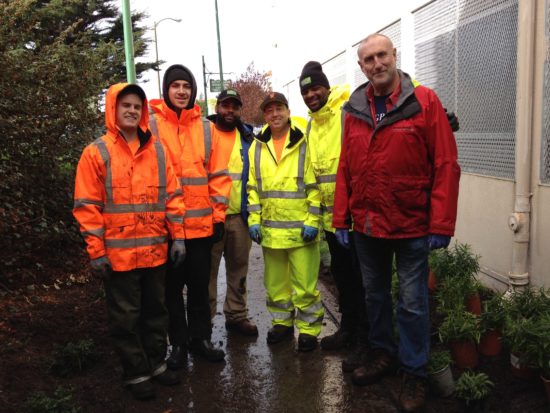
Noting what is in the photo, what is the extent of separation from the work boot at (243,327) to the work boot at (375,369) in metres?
1.20

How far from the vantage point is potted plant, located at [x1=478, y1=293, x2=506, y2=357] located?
3.57m

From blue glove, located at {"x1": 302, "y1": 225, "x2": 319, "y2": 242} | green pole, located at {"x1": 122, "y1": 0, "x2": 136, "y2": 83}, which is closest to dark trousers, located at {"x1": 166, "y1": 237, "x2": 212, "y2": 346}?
blue glove, located at {"x1": 302, "y1": 225, "x2": 319, "y2": 242}

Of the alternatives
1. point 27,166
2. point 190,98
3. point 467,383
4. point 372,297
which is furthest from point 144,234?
point 27,166

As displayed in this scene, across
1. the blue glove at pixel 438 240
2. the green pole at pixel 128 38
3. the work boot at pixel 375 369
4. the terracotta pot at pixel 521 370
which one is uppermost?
the green pole at pixel 128 38

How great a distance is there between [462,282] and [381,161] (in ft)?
4.83

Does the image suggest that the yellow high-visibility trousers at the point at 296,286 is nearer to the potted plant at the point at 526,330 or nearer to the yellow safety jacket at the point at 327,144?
Answer: the yellow safety jacket at the point at 327,144

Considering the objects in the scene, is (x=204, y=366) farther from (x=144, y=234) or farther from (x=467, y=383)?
(x=467, y=383)

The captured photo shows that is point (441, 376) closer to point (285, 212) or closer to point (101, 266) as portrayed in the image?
point (285, 212)

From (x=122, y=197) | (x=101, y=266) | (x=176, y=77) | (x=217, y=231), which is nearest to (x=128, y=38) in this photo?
(x=176, y=77)

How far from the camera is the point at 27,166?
5.38 meters

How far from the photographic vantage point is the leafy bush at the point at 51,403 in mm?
3061

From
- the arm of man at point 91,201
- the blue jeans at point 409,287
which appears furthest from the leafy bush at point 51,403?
the blue jeans at point 409,287

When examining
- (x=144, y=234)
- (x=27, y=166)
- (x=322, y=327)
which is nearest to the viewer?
(x=144, y=234)

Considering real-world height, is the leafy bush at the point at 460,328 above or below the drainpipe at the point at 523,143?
below
